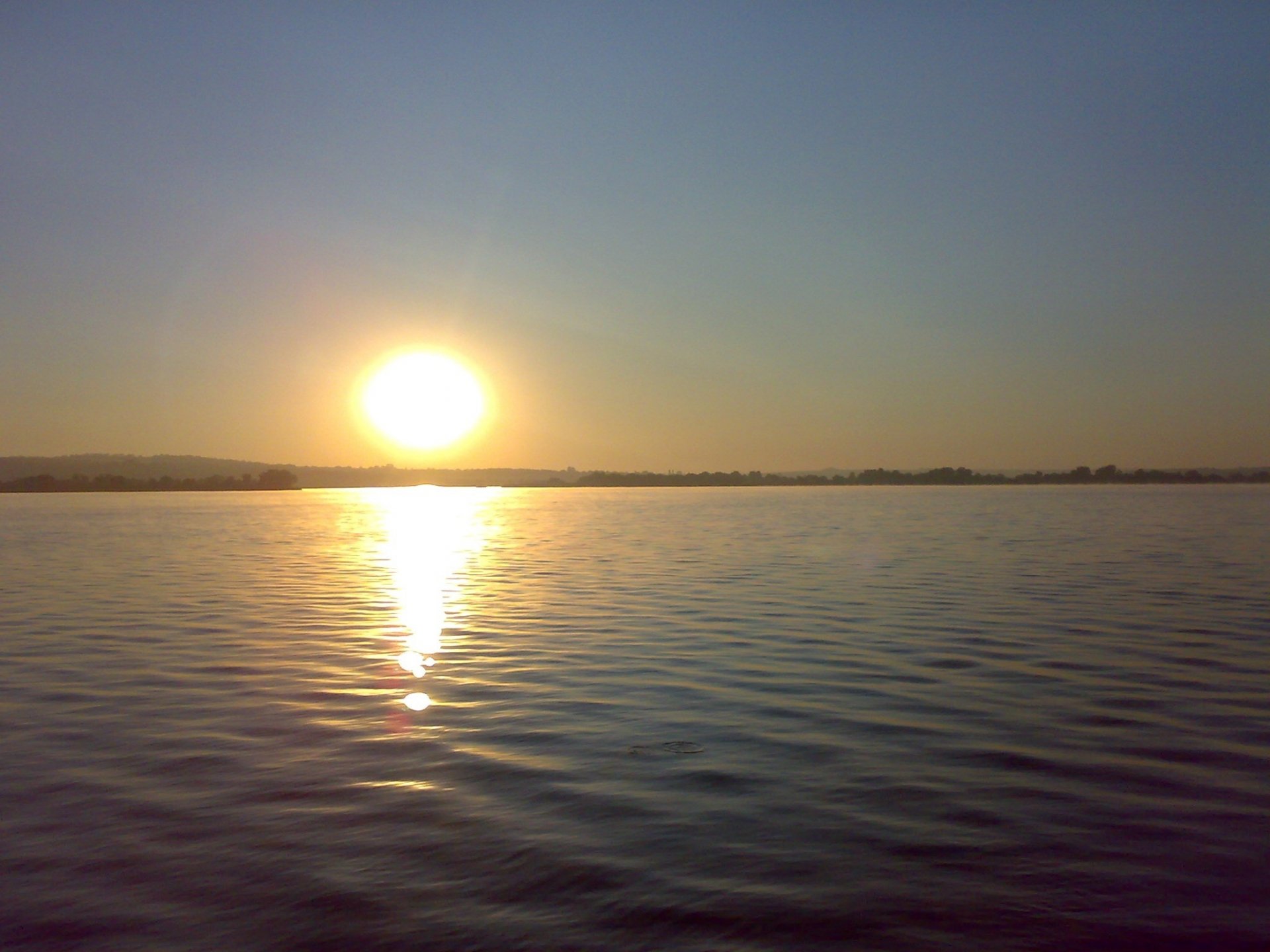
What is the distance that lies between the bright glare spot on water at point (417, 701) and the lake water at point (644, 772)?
6cm

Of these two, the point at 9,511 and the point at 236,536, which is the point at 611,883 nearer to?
the point at 236,536

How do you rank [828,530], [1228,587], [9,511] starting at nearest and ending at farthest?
[1228,587], [828,530], [9,511]

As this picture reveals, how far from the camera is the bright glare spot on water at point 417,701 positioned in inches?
577

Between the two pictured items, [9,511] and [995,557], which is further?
[9,511]

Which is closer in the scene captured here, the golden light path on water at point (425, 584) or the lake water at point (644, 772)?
the lake water at point (644, 772)

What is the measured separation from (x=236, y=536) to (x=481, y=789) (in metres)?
57.7

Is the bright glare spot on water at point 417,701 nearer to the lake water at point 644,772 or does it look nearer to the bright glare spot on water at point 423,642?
the lake water at point 644,772

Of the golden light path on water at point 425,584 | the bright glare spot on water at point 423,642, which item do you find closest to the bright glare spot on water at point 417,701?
the golden light path on water at point 425,584

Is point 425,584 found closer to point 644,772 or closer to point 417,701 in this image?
point 417,701

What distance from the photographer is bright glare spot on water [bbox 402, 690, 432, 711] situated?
1466 cm

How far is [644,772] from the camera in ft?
36.4

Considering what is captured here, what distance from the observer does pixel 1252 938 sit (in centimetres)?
694

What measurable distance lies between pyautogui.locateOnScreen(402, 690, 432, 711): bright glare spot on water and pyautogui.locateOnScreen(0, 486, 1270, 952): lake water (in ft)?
0.20

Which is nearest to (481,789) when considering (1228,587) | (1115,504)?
(1228,587)
